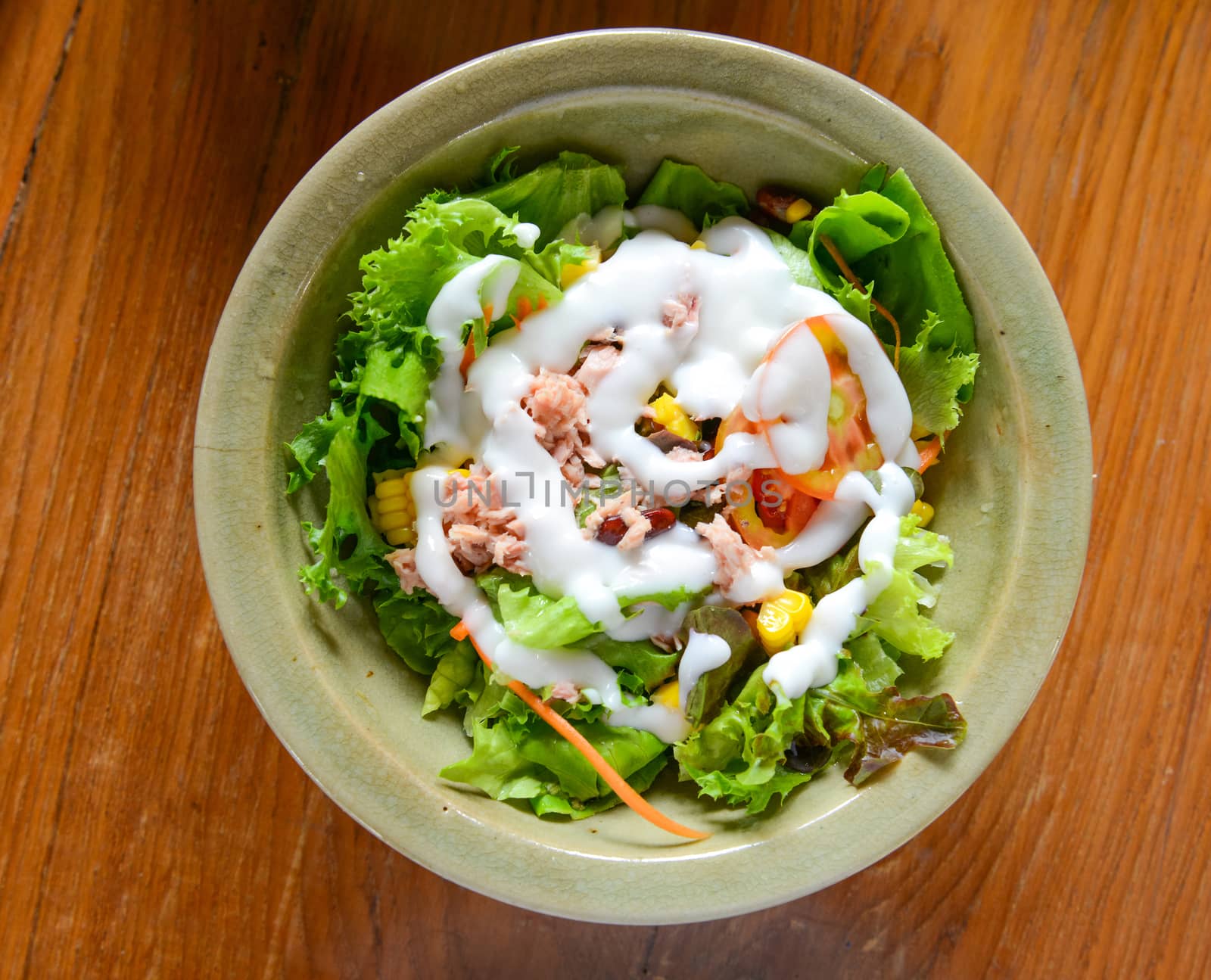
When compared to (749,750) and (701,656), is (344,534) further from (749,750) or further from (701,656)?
(749,750)

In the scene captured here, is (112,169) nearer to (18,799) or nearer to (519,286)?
(519,286)

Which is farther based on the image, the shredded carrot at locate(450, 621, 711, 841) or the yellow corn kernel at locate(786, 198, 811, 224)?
the yellow corn kernel at locate(786, 198, 811, 224)

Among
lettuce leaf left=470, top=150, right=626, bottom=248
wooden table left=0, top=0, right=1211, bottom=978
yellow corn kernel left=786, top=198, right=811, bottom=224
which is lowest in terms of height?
wooden table left=0, top=0, right=1211, bottom=978

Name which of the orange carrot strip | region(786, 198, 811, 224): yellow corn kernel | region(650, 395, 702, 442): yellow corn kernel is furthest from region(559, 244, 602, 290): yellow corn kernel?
the orange carrot strip

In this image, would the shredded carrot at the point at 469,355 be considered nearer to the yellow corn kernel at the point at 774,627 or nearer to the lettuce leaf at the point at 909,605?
the yellow corn kernel at the point at 774,627

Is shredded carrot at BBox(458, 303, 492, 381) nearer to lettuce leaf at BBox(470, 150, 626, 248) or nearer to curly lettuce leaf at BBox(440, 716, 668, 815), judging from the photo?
lettuce leaf at BBox(470, 150, 626, 248)

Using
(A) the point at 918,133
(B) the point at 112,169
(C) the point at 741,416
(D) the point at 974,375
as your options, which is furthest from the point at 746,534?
(B) the point at 112,169
